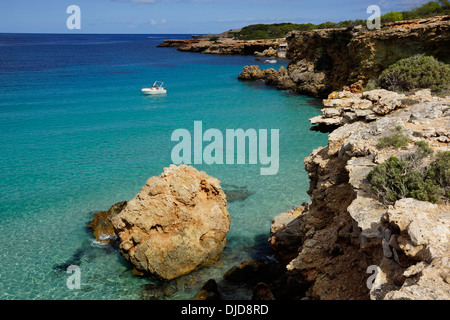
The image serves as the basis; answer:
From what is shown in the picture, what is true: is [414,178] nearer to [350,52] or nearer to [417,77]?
[417,77]

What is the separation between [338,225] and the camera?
8914 millimetres

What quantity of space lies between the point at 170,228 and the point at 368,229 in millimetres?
8891

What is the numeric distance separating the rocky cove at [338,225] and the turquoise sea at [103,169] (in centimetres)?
106

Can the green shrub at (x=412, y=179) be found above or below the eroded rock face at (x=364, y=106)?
below

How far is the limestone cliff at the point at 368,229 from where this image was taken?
549 centimetres

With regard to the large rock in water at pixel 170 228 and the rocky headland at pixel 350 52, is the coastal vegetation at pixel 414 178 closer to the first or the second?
the large rock in water at pixel 170 228

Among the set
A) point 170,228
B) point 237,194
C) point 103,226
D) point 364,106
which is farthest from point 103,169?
point 364,106

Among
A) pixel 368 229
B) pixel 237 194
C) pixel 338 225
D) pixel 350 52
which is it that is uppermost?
pixel 350 52

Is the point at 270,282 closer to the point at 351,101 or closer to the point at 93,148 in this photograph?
the point at 351,101

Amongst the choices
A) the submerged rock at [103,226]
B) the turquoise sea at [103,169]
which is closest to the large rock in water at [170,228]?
the turquoise sea at [103,169]

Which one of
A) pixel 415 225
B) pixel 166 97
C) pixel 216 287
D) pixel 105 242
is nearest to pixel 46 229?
pixel 105 242

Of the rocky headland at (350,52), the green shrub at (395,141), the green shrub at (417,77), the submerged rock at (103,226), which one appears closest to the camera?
the green shrub at (395,141)

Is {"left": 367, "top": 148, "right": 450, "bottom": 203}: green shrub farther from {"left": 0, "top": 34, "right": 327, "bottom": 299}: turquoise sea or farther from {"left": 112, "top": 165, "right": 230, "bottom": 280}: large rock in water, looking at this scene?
{"left": 112, "top": 165, "right": 230, "bottom": 280}: large rock in water

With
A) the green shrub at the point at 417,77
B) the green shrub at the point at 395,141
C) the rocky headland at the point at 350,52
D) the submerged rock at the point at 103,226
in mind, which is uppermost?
the rocky headland at the point at 350,52
